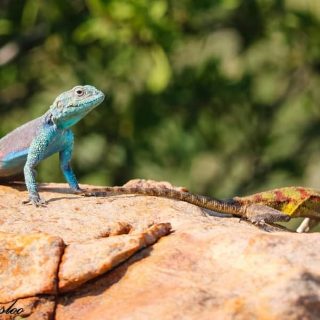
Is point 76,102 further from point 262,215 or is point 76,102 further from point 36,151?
point 262,215

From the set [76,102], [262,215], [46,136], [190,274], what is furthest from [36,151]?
[190,274]

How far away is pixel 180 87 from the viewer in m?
Result: 12.2

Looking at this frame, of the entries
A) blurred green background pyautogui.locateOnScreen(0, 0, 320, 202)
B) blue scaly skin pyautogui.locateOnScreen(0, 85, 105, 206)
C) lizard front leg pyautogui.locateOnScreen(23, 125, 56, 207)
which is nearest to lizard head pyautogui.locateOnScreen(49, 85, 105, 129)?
blue scaly skin pyautogui.locateOnScreen(0, 85, 105, 206)

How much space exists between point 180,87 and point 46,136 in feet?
15.7

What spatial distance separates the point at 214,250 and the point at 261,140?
7289 millimetres

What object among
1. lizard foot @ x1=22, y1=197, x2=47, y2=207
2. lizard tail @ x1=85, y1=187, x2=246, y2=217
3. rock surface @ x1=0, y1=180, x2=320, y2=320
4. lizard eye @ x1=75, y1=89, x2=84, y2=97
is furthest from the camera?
lizard tail @ x1=85, y1=187, x2=246, y2=217

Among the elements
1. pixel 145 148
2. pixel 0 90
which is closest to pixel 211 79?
pixel 145 148

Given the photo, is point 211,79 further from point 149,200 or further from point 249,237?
point 249,237

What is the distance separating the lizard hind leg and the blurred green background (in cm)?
266

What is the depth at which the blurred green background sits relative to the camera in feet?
37.9

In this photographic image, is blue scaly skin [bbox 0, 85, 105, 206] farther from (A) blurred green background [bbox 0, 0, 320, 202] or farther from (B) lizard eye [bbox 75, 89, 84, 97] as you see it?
(A) blurred green background [bbox 0, 0, 320, 202]

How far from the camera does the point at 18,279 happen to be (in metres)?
5.96

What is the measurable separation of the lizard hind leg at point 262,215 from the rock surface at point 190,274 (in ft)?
3.62

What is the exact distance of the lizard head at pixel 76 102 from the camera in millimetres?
7566
